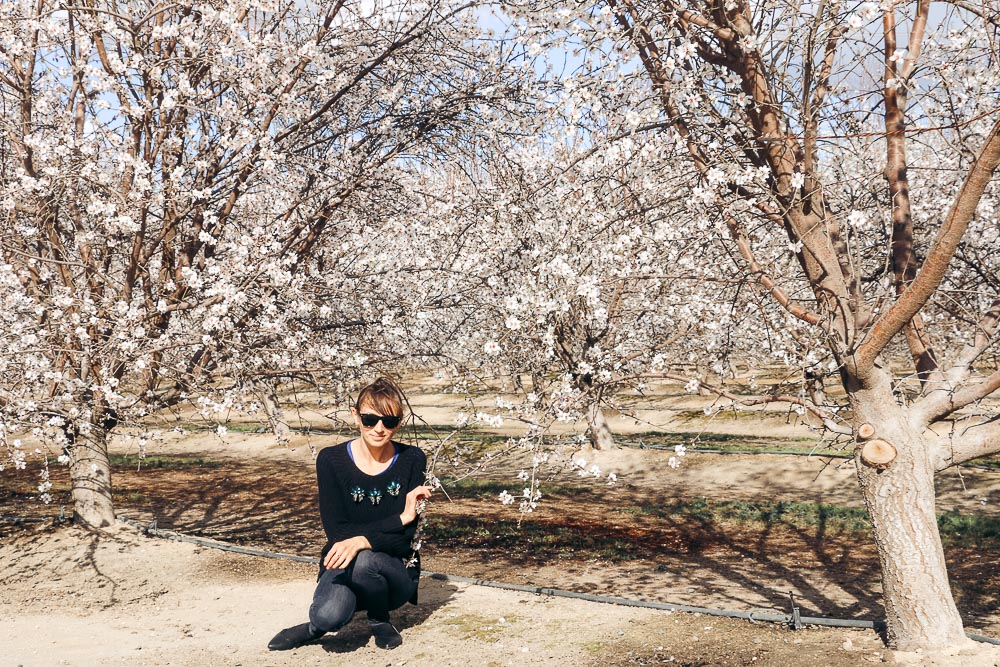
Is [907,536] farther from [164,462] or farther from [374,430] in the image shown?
[164,462]

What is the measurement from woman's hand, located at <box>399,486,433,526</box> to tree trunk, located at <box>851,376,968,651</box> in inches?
110

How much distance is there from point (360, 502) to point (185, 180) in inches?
198

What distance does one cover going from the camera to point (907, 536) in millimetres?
5047

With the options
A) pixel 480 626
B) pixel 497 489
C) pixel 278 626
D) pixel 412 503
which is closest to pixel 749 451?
pixel 497 489

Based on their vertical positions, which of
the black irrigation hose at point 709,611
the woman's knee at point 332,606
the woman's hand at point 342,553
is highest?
the woman's hand at point 342,553

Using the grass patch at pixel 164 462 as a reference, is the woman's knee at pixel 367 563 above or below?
above

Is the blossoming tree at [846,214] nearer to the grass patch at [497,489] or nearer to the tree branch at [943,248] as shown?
the tree branch at [943,248]

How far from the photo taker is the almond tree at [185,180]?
7.59 meters

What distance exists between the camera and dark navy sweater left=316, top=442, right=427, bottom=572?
502 centimetres

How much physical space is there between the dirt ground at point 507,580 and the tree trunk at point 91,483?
0.23m

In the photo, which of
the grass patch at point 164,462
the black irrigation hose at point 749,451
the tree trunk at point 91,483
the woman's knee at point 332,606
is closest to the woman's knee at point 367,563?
the woman's knee at point 332,606

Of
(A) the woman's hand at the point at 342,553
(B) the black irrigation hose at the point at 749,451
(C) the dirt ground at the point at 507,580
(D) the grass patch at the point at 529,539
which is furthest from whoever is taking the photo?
(B) the black irrigation hose at the point at 749,451

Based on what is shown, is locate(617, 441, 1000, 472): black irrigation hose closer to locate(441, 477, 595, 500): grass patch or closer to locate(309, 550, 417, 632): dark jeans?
locate(441, 477, 595, 500): grass patch

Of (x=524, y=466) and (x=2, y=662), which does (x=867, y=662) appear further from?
(x=524, y=466)
